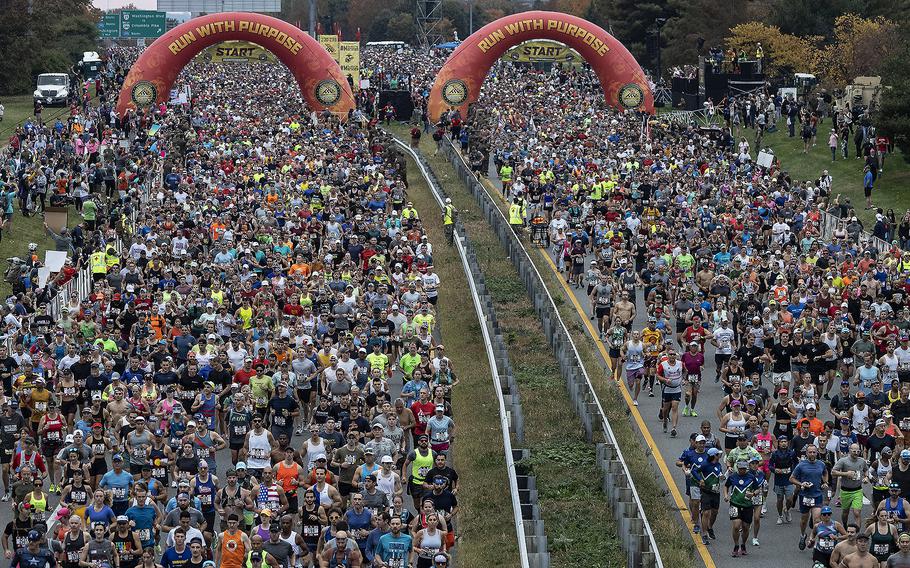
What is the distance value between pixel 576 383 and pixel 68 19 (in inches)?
2988

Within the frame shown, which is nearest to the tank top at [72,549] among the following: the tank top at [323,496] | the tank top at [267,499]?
the tank top at [267,499]

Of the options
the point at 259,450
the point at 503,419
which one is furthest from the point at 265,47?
the point at 259,450

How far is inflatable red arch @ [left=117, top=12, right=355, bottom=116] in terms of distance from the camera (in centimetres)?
5684

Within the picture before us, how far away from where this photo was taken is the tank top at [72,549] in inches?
604

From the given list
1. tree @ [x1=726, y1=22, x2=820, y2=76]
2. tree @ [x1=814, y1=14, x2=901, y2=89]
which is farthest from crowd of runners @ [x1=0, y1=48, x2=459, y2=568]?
tree @ [x1=726, y1=22, x2=820, y2=76]

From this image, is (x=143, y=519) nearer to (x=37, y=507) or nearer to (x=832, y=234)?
(x=37, y=507)

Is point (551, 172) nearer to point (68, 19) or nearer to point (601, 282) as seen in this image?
point (601, 282)

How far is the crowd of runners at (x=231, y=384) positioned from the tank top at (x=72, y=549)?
0.10ft

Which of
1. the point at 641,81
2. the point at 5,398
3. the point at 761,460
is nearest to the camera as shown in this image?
the point at 761,460

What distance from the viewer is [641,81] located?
2286 inches

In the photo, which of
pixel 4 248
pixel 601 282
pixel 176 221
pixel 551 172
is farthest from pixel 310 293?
pixel 551 172

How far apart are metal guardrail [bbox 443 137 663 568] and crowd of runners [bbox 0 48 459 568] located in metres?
1.84

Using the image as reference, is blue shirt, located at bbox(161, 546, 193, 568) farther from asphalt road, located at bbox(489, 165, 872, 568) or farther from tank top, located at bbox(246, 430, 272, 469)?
asphalt road, located at bbox(489, 165, 872, 568)

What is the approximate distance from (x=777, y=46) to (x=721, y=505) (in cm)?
5395
